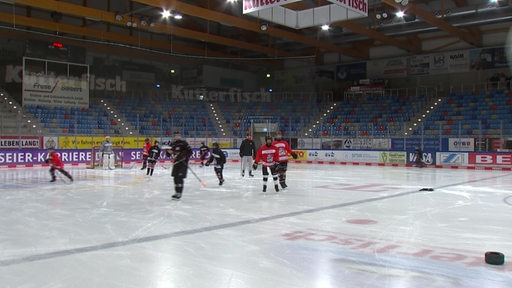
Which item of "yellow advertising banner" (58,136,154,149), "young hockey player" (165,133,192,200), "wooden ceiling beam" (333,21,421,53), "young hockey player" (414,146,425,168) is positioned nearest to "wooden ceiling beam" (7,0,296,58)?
"yellow advertising banner" (58,136,154,149)

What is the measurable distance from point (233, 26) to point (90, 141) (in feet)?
35.8

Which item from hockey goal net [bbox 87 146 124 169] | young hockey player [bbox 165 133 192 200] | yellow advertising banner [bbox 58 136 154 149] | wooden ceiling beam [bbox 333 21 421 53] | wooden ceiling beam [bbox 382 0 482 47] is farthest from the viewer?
wooden ceiling beam [bbox 333 21 421 53]

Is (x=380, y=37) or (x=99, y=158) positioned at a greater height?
(x=380, y=37)

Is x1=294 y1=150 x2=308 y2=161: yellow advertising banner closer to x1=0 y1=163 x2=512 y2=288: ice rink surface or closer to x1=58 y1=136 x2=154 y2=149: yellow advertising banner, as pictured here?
x1=58 y1=136 x2=154 y2=149: yellow advertising banner

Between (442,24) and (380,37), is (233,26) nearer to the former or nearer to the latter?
(380,37)

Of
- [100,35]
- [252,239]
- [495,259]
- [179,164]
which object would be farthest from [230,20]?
[495,259]

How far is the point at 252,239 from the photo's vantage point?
675 centimetres

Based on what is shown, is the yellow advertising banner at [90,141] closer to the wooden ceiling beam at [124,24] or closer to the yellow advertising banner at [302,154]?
the wooden ceiling beam at [124,24]

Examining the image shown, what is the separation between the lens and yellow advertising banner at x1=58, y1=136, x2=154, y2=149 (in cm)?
2642

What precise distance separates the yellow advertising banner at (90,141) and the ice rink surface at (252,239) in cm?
1486

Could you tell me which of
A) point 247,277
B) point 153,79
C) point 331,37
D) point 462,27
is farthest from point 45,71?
point 247,277

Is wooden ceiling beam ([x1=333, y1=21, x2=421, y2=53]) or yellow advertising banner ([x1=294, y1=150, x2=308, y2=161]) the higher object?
wooden ceiling beam ([x1=333, y1=21, x2=421, y2=53])

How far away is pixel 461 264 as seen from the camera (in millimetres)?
5457

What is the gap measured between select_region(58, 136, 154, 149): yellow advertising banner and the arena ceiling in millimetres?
6592
